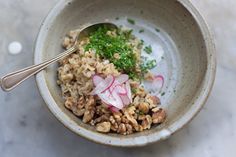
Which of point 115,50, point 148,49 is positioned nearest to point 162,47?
point 148,49

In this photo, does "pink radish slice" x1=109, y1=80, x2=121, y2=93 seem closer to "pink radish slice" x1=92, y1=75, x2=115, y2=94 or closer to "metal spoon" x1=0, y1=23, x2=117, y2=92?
"pink radish slice" x1=92, y1=75, x2=115, y2=94

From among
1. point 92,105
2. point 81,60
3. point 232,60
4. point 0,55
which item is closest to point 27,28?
point 0,55

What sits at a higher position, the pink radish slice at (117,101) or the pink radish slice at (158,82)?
the pink radish slice at (158,82)

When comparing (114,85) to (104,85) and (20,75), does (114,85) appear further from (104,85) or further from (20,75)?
(20,75)

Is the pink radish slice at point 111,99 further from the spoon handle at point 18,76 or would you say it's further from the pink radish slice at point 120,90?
the spoon handle at point 18,76

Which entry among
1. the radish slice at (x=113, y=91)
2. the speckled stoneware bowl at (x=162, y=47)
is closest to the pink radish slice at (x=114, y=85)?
the radish slice at (x=113, y=91)
